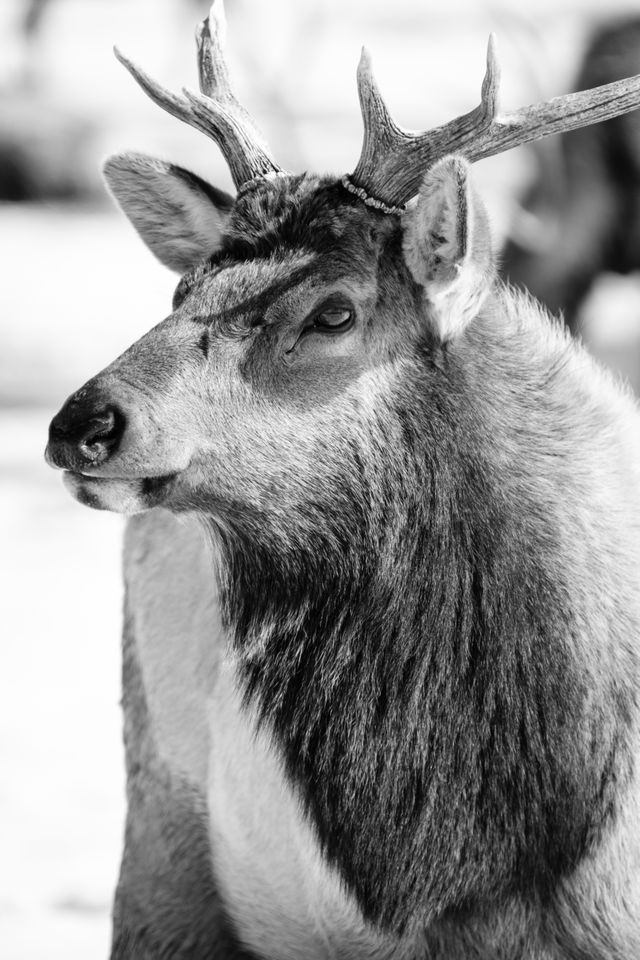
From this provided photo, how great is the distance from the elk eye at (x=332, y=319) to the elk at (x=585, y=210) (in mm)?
9493

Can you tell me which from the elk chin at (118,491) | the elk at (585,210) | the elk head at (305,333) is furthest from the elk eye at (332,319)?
the elk at (585,210)

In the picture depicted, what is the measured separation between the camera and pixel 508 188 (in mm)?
16297

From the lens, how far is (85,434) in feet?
10.0

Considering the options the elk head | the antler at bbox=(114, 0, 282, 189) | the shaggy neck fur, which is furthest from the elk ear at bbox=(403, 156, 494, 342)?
the antler at bbox=(114, 0, 282, 189)

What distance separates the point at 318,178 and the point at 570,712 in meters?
1.36

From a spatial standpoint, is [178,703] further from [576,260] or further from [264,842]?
[576,260]

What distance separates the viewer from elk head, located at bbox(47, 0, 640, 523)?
3133mm

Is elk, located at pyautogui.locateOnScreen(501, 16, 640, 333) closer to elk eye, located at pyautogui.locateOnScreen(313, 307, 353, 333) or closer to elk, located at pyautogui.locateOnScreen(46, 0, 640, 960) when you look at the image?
elk, located at pyautogui.locateOnScreen(46, 0, 640, 960)

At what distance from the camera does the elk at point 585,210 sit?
41.6 feet

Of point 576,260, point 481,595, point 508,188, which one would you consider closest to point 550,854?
point 481,595

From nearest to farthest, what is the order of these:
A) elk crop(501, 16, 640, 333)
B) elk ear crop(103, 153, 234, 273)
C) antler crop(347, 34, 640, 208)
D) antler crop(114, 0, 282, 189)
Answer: antler crop(347, 34, 640, 208) < antler crop(114, 0, 282, 189) < elk ear crop(103, 153, 234, 273) < elk crop(501, 16, 640, 333)

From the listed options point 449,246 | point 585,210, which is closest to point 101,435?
point 449,246

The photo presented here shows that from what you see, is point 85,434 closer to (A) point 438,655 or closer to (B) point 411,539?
(B) point 411,539

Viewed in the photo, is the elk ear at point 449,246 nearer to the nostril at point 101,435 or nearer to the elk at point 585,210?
the nostril at point 101,435
